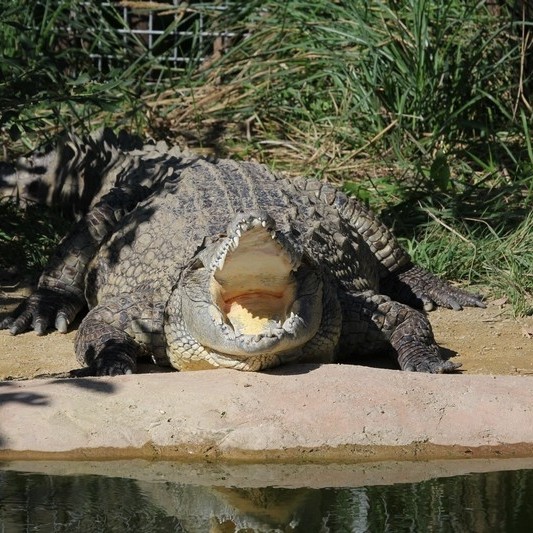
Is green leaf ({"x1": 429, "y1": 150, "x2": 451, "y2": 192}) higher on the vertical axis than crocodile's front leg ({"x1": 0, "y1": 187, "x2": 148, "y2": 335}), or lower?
higher

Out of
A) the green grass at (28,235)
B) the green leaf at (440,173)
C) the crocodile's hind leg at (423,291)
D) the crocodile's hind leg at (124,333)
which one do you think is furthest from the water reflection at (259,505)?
the green leaf at (440,173)

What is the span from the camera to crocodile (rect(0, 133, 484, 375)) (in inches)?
212

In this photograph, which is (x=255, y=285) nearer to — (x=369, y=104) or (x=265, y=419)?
(x=265, y=419)

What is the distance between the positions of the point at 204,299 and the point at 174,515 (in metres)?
1.59

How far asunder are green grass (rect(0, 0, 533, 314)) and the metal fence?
0.07m

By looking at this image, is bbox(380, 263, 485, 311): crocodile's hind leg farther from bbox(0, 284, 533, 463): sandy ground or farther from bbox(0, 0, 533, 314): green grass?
bbox(0, 284, 533, 463): sandy ground

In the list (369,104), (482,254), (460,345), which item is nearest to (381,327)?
(460,345)

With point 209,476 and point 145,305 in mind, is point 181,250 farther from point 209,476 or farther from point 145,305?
point 209,476

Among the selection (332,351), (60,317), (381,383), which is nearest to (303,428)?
(381,383)

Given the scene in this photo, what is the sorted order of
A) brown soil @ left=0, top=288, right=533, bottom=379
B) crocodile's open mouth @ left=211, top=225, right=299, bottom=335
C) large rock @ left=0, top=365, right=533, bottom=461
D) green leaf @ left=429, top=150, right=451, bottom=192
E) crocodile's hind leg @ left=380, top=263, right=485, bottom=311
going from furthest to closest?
1. green leaf @ left=429, top=150, right=451, bottom=192
2. crocodile's hind leg @ left=380, top=263, right=485, bottom=311
3. brown soil @ left=0, top=288, right=533, bottom=379
4. crocodile's open mouth @ left=211, top=225, right=299, bottom=335
5. large rock @ left=0, top=365, right=533, bottom=461

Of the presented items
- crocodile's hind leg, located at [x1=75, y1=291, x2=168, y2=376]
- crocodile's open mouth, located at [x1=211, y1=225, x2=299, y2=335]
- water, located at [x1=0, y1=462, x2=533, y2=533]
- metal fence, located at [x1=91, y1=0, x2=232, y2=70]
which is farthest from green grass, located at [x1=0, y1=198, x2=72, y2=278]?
water, located at [x1=0, y1=462, x2=533, y2=533]

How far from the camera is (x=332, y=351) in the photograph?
598 cm

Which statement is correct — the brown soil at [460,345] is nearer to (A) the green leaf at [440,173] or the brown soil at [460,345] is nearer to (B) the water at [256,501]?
(A) the green leaf at [440,173]

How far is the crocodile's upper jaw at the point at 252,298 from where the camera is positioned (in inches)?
205
